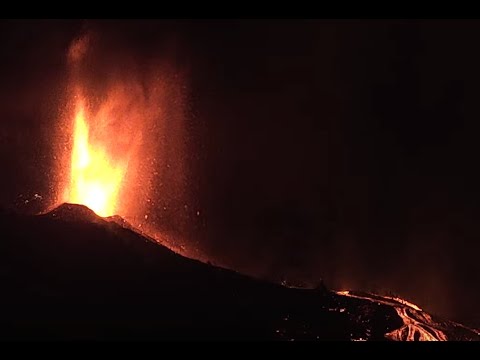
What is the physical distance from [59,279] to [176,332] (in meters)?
3.08

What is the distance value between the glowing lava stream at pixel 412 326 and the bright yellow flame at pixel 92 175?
954 centimetres

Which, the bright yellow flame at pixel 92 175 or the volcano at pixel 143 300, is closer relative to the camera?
the volcano at pixel 143 300

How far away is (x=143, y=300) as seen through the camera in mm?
16031

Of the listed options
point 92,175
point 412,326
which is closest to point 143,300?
point 412,326

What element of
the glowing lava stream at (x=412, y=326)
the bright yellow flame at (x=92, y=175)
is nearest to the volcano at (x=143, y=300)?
the glowing lava stream at (x=412, y=326)

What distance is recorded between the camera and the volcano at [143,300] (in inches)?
590

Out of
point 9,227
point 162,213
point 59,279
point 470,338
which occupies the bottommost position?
point 470,338

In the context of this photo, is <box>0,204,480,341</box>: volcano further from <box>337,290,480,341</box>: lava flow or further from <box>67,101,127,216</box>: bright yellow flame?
<box>67,101,127,216</box>: bright yellow flame

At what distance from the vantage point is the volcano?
15.0m

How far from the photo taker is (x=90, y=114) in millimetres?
26562

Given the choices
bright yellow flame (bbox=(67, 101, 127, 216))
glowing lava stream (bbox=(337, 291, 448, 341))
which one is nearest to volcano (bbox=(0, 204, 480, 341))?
glowing lava stream (bbox=(337, 291, 448, 341))

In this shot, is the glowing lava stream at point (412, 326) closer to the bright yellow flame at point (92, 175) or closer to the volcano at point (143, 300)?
the volcano at point (143, 300)

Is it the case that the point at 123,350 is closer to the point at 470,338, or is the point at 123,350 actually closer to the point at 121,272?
the point at 121,272

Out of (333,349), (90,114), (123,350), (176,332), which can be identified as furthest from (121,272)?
(90,114)
